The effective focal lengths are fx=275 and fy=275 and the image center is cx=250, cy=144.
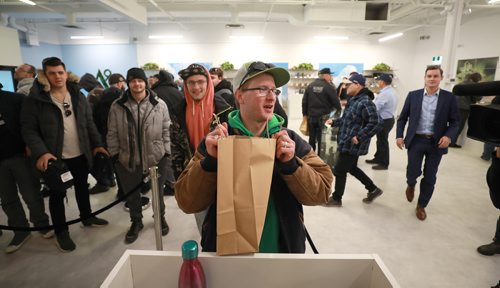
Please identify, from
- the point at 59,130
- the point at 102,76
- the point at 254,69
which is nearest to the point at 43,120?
the point at 59,130

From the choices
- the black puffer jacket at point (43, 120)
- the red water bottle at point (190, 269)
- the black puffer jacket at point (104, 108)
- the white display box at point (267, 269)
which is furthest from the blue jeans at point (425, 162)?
the black puffer jacket at point (104, 108)

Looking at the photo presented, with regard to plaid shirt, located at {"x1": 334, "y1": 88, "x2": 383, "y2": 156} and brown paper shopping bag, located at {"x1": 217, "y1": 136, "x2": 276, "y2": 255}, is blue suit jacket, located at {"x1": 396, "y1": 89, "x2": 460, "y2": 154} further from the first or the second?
brown paper shopping bag, located at {"x1": 217, "y1": 136, "x2": 276, "y2": 255}

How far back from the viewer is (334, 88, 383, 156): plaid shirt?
3.11 meters

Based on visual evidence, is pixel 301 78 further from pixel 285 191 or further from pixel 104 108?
pixel 285 191

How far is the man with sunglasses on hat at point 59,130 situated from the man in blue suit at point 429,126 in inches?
130

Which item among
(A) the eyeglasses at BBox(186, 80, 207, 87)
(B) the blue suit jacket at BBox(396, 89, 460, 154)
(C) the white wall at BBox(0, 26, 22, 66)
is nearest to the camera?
(A) the eyeglasses at BBox(186, 80, 207, 87)

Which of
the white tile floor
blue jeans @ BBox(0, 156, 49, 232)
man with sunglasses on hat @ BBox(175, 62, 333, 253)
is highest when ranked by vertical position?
man with sunglasses on hat @ BBox(175, 62, 333, 253)

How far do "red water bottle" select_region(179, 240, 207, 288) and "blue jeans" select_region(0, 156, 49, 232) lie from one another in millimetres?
2504

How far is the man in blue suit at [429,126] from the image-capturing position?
9.37ft

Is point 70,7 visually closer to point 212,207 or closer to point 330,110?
point 330,110

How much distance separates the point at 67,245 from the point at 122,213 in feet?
2.57

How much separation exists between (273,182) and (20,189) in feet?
8.77

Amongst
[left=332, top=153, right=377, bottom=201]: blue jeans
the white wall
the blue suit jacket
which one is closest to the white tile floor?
[left=332, top=153, right=377, bottom=201]: blue jeans

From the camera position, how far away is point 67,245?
258 centimetres
